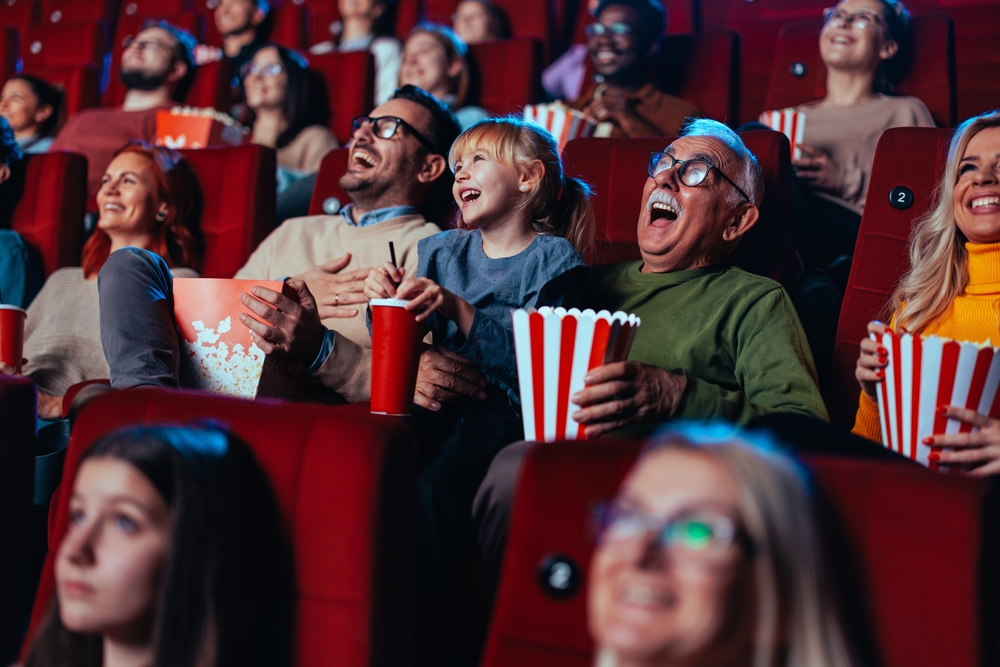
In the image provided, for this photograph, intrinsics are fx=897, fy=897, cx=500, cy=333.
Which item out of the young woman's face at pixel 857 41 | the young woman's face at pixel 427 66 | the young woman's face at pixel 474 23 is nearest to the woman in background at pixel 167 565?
the young woman's face at pixel 857 41

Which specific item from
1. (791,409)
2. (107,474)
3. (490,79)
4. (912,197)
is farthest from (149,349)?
(490,79)

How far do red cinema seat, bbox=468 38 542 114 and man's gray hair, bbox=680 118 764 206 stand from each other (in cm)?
128

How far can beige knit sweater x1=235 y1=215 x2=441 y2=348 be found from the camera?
1603 millimetres

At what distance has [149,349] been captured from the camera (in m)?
1.16

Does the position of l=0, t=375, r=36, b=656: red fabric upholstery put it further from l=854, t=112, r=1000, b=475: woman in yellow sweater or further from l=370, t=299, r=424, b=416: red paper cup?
l=854, t=112, r=1000, b=475: woman in yellow sweater

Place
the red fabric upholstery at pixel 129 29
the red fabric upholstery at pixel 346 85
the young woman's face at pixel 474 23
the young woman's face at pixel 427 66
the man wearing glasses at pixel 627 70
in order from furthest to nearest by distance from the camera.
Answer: the red fabric upholstery at pixel 129 29, the young woman's face at pixel 474 23, the red fabric upholstery at pixel 346 85, the young woman's face at pixel 427 66, the man wearing glasses at pixel 627 70

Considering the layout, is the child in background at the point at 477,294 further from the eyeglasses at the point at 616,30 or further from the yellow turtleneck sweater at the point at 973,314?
the eyeglasses at the point at 616,30

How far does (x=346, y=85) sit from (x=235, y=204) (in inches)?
38.0

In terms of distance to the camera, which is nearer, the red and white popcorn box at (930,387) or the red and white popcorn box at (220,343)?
the red and white popcorn box at (930,387)

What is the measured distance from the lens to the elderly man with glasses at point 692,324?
0.94 m

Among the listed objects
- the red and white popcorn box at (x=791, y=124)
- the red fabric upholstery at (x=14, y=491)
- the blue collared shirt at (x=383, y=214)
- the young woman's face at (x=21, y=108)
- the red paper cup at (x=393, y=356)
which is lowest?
the red fabric upholstery at (x=14, y=491)

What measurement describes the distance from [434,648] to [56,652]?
1.35 feet

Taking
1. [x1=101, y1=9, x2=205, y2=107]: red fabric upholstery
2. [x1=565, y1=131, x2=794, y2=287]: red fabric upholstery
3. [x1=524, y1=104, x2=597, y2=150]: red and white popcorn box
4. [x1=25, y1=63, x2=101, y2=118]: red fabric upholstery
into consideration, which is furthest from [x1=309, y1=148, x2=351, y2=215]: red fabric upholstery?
[x1=101, y1=9, x2=205, y2=107]: red fabric upholstery

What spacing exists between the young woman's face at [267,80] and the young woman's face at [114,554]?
2036mm
